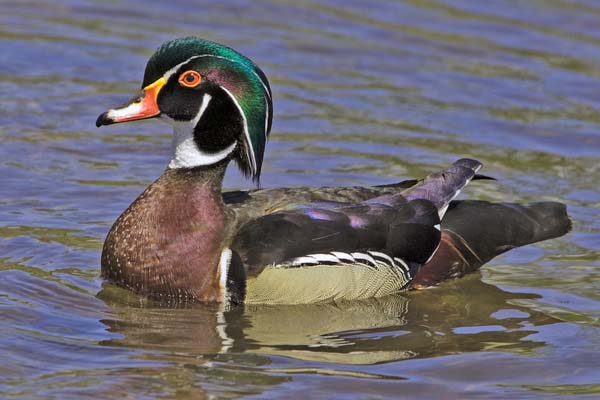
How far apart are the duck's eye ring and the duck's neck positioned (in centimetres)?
58

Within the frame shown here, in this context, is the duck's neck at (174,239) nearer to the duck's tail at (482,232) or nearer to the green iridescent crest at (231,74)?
the green iridescent crest at (231,74)

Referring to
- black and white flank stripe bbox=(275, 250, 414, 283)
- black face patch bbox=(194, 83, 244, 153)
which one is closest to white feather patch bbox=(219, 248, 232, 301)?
black and white flank stripe bbox=(275, 250, 414, 283)

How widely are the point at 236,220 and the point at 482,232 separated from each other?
6.06ft

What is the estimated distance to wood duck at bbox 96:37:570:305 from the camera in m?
8.63

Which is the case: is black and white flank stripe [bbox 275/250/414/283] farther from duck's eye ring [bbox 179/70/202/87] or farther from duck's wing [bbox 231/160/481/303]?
duck's eye ring [bbox 179/70/202/87]

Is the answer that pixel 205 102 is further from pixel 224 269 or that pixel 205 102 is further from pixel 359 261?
pixel 359 261

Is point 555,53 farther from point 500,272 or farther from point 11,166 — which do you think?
point 11,166

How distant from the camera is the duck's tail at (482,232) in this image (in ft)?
30.9

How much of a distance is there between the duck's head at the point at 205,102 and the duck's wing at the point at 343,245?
509mm

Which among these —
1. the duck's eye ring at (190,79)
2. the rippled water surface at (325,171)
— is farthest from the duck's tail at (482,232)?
the duck's eye ring at (190,79)

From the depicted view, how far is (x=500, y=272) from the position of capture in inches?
384

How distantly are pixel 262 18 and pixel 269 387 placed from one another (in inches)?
334

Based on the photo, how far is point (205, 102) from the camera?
28.8 feet

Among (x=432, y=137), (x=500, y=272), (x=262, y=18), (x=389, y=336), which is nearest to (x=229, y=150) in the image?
(x=389, y=336)
